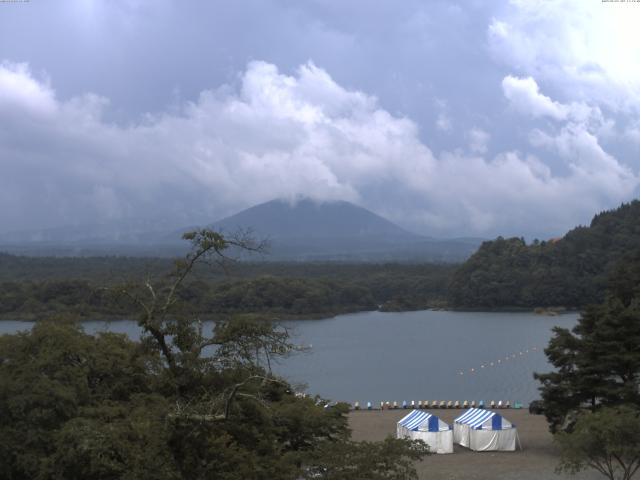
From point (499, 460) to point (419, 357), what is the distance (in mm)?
18290

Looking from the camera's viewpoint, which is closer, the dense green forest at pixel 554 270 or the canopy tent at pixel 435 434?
the canopy tent at pixel 435 434

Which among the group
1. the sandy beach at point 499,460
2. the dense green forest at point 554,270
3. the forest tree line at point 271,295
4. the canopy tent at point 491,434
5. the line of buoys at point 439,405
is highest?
the dense green forest at point 554,270

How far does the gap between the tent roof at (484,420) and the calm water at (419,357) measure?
4734mm

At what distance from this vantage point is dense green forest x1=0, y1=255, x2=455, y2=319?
45.3 meters

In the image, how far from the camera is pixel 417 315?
5303 cm

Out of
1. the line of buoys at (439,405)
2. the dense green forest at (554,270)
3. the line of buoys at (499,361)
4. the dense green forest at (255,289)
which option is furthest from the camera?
the dense green forest at (554,270)

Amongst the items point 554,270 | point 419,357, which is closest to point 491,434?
point 419,357

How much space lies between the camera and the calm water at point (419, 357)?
2514 centimetres

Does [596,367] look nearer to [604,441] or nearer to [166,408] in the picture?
[604,441]

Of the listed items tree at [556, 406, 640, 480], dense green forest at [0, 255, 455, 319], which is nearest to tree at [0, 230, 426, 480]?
tree at [556, 406, 640, 480]

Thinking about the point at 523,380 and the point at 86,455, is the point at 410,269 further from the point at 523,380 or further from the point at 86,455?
the point at 86,455

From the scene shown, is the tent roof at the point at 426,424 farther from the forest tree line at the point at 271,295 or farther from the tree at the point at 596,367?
the forest tree line at the point at 271,295

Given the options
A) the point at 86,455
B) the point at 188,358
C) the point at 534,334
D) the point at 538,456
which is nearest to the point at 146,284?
the point at 188,358

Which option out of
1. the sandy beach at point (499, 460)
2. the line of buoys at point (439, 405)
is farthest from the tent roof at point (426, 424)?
the line of buoys at point (439, 405)
